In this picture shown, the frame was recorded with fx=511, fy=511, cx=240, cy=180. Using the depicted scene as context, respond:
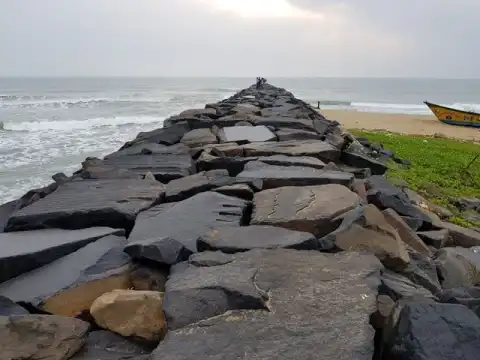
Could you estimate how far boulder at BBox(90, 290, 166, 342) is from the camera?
1818 mm

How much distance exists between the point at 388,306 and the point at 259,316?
498mm

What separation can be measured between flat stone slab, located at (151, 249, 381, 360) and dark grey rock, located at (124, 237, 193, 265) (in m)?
0.10

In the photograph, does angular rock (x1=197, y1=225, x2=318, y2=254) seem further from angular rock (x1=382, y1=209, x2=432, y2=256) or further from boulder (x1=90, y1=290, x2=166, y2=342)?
angular rock (x1=382, y1=209, x2=432, y2=256)

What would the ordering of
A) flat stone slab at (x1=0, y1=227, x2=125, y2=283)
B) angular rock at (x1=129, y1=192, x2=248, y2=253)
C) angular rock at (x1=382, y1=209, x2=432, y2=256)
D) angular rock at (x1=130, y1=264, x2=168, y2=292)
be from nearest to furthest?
angular rock at (x1=130, y1=264, x2=168, y2=292) < flat stone slab at (x1=0, y1=227, x2=125, y2=283) < angular rock at (x1=129, y1=192, x2=248, y2=253) < angular rock at (x1=382, y1=209, x2=432, y2=256)

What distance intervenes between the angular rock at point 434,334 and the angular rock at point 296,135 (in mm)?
3864

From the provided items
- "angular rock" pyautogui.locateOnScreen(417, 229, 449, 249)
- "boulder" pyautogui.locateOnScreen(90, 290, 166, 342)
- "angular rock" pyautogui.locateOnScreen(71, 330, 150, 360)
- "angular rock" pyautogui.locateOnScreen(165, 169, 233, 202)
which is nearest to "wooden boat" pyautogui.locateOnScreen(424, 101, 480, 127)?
"angular rock" pyautogui.locateOnScreen(417, 229, 449, 249)

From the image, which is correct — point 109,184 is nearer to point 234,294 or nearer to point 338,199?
point 338,199

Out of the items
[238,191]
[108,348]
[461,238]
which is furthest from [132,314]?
[461,238]

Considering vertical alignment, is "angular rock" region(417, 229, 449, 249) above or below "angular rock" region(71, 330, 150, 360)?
above

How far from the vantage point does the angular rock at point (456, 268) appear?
9.12 feet

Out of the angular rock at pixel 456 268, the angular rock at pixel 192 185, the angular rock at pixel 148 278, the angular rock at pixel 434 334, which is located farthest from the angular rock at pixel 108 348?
the angular rock at pixel 456 268

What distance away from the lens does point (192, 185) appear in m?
3.39

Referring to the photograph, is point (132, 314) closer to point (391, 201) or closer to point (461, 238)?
point (391, 201)

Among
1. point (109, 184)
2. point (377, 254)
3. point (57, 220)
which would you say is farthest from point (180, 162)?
point (377, 254)
